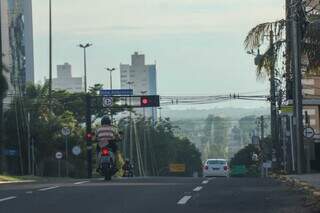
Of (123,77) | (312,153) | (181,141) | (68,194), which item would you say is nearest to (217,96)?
(312,153)

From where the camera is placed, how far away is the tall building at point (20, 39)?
296 ft

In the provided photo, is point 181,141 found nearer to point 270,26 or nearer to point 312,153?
point 312,153

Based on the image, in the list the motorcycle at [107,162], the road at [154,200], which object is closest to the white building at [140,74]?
the motorcycle at [107,162]

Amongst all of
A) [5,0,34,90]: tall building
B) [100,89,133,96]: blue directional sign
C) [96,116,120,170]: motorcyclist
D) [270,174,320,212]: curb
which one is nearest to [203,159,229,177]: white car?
[100,89,133,96]: blue directional sign

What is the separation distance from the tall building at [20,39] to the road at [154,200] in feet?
206

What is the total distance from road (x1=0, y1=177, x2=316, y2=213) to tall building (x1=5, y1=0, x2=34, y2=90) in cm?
6278

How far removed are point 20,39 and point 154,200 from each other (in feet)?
281

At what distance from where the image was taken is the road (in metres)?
13.8

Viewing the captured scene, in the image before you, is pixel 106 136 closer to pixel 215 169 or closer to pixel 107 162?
pixel 107 162

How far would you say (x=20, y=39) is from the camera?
98.9 meters

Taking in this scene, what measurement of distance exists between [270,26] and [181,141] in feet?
408

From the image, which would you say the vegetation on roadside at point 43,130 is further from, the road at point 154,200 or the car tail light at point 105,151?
the road at point 154,200

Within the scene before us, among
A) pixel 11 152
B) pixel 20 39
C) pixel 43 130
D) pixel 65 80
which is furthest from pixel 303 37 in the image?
pixel 65 80

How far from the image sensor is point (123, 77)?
177500mm
